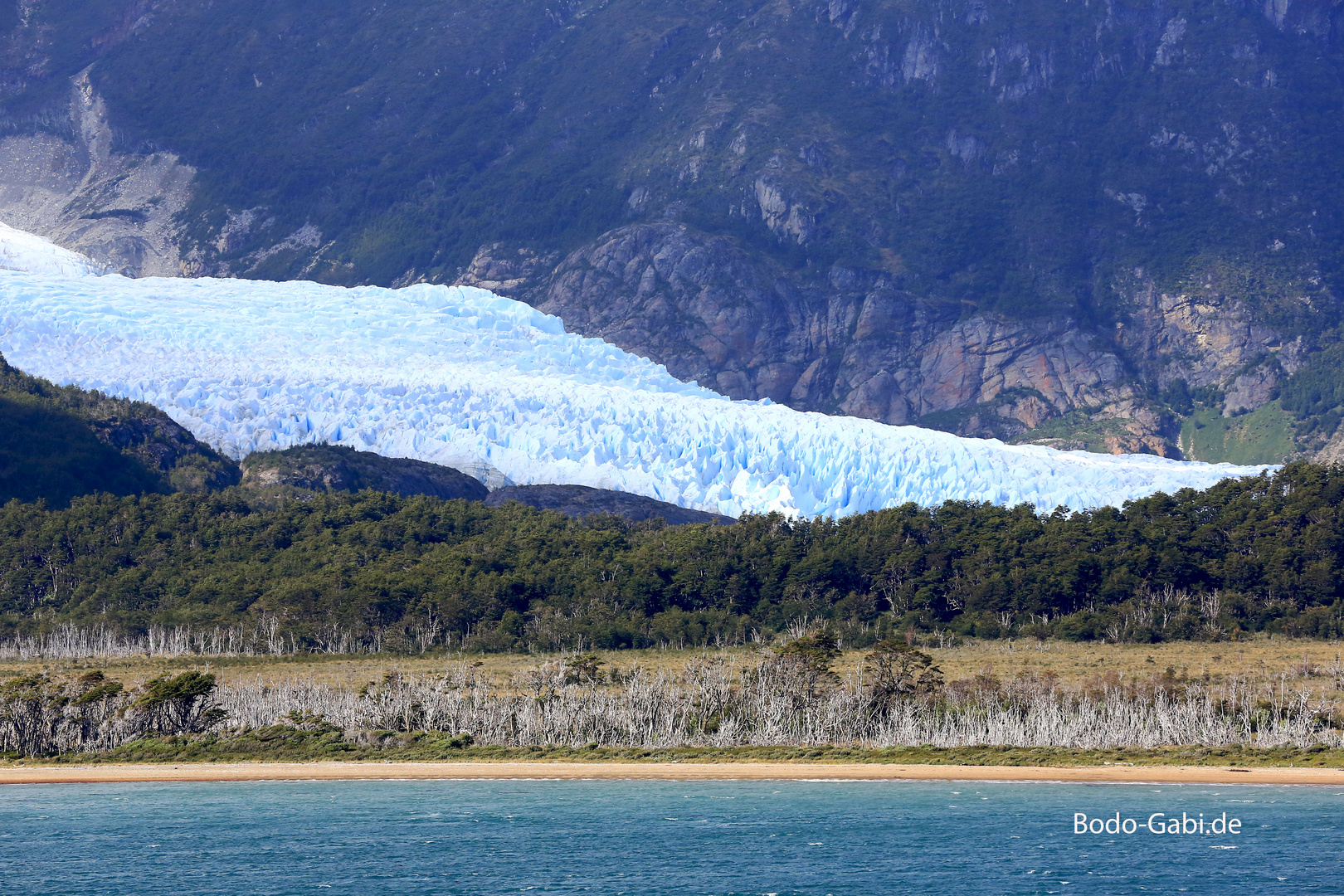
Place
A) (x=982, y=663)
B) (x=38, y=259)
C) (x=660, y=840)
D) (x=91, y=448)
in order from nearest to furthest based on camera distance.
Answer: (x=660, y=840) → (x=982, y=663) → (x=91, y=448) → (x=38, y=259)

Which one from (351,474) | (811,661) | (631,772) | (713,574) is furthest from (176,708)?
(351,474)

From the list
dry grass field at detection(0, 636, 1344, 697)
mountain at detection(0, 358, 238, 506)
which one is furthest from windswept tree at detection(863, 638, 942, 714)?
mountain at detection(0, 358, 238, 506)

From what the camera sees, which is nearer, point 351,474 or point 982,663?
point 982,663

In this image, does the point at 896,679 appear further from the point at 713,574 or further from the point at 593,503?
the point at 593,503

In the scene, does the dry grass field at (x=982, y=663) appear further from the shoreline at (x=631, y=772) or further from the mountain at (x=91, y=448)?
the mountain at (x=91, y=448)

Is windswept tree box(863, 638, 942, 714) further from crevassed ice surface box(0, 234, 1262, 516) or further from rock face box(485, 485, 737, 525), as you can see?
crevassed ice surface box(0, 234, 1262, 516)

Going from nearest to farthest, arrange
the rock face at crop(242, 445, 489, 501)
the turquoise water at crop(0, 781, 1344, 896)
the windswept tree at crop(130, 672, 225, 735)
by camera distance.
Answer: the turquoise water at crop(0, 781, 1344, 896), the windswept tree at crop(130, 672, 225, 735), the rock face at crop(242, 445, 489, 501)
